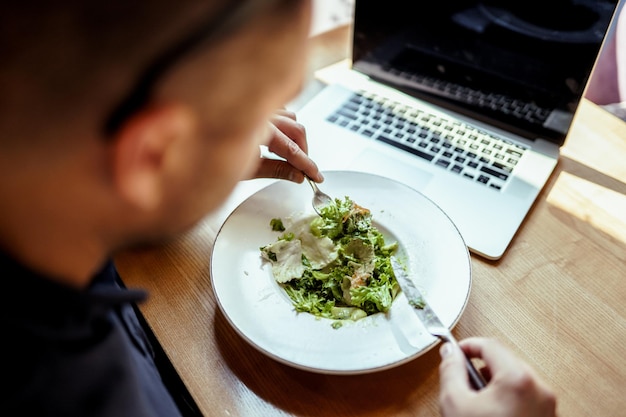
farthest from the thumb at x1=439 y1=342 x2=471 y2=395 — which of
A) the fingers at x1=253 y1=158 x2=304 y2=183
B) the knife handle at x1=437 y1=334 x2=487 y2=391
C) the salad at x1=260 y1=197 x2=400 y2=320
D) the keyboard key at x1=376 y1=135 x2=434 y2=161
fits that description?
the keyboard key at x1=376 y1=135 x2=434 y2=161

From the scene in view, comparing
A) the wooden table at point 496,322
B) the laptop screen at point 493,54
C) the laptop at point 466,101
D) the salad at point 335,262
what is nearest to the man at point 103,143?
the wooden table at point 496,322

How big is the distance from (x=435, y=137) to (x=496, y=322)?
45 centimetres

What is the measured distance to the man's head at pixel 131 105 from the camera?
1.07ft

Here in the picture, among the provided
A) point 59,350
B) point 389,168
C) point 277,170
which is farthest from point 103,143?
point 389,168

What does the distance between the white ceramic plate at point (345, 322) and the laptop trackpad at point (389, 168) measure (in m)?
0.10

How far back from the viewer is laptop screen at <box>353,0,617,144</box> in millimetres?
Result: 936

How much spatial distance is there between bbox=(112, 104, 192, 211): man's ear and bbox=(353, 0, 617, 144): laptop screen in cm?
81

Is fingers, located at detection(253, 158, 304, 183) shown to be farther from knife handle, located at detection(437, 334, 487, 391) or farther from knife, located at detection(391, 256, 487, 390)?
knife handle, located at detection(437, 334, 487, 391)

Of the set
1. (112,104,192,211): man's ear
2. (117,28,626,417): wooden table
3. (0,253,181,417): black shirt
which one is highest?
(112,104,192,211): man's ear

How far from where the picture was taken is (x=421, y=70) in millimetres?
1172

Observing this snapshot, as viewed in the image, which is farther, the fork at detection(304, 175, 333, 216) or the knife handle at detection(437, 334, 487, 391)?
the fork at detection(304, 175, 333, 216)

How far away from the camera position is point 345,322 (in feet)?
2.32

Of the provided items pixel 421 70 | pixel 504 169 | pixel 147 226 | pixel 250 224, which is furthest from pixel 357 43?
pixel 147 226

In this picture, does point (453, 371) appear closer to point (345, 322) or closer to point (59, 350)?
point (345, 322)
